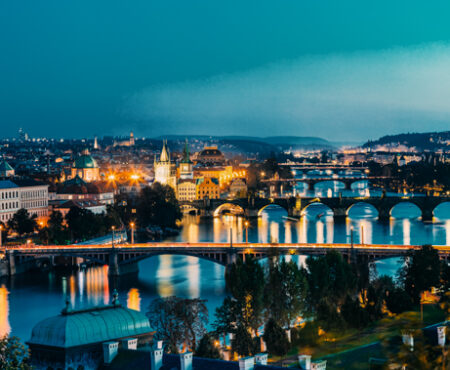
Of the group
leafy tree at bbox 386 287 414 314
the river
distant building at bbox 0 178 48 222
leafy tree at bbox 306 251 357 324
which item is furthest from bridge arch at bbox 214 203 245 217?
leafy tree at bbox 386 287 414 314

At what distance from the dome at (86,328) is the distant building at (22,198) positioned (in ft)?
137

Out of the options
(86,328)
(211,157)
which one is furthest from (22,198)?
(211,157)

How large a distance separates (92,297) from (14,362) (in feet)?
60.9

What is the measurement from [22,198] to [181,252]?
24809 millimetres

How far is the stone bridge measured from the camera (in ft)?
206

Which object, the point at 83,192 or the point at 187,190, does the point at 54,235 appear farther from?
the point at 187,190

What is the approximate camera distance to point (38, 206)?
198ft

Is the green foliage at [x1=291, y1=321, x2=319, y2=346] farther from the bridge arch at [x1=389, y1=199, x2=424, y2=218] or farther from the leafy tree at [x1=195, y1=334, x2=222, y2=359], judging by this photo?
the bridge arch at [x1=389, y1=199, x2=424, y2=218]

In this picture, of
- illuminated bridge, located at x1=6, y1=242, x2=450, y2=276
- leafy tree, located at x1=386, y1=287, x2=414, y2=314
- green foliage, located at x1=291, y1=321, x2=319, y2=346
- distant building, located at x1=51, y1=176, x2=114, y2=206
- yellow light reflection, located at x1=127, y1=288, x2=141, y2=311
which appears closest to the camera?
green foliage, located at x1=291, y1=321, x2=319, y2=346

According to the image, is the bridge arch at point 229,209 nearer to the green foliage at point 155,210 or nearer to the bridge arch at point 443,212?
the green foliage at point 155,210

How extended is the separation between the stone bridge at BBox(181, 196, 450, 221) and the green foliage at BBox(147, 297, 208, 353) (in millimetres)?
40407

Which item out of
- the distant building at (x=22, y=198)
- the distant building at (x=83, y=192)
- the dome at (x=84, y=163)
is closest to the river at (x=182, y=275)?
the distant building at (x=83, y=192)

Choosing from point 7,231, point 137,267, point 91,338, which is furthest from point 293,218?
point 91,338

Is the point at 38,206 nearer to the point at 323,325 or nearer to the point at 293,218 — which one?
the point at 293,218
